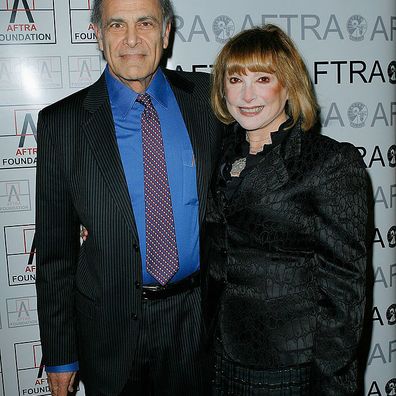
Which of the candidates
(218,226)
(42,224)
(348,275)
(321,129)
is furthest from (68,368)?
(321,129)

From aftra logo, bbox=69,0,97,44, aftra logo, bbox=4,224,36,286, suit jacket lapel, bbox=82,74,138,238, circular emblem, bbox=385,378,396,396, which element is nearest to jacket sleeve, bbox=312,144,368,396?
suit jacket lapel, bbox=82,74,138,238

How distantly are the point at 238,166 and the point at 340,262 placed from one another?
1.63 ft

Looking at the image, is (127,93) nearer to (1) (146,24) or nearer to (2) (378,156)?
(1) (146,24)

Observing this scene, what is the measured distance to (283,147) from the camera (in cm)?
171

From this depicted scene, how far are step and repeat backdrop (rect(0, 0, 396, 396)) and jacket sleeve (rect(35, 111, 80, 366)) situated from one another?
2.15 feet

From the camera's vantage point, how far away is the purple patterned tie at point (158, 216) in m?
1.87

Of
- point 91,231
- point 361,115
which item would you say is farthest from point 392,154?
point 91,231

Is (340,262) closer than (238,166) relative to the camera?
Yes

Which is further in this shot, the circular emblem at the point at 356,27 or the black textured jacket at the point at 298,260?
the circular emblem at the point at 356,27

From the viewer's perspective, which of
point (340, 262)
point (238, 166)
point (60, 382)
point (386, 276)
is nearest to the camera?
point (340, 262)

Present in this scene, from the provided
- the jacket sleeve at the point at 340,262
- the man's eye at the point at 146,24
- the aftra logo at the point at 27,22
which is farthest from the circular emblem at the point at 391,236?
the aftra logo at the point at 27,22

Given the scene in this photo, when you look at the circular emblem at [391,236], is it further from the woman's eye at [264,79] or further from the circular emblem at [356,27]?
the woman's eye at [264,79]

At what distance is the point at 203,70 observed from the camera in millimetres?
2670

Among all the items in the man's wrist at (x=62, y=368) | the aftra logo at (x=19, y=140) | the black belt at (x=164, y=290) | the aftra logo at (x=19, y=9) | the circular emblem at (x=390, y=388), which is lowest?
the circular emblem at (x=390, y=388)
